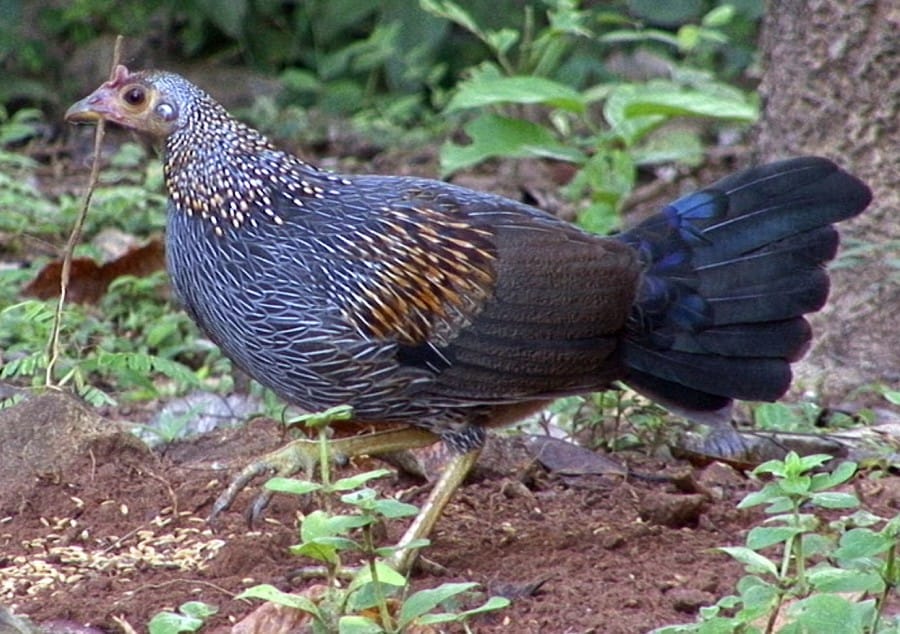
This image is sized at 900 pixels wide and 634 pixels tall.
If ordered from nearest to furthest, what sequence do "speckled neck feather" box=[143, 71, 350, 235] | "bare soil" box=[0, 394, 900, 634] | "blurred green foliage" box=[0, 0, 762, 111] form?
"bare soil" box=[0, 394, 900, 634], "speckled neck feather" box=[143, 71, 350, 235], "blurred green foliage" box=[0, 0, 762, 111]

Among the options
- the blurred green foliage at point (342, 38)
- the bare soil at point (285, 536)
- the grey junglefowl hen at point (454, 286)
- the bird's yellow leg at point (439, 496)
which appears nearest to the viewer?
the bare soil at point (285, 536)

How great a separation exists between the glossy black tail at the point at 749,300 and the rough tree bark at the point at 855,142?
1581 millimetres

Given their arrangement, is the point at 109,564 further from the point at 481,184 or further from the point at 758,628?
the point at 481,184

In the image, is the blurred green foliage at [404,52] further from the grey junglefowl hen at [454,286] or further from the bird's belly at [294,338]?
the bird's belly at [294,338]

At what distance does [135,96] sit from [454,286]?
1.16m

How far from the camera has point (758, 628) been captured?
3.51 m

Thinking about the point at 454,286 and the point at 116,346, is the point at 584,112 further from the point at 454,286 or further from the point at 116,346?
the point at 454,286

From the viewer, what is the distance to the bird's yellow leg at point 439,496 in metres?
4.38

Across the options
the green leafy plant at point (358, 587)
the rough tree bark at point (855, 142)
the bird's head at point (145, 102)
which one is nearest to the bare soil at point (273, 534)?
the green leafy plant at point (358, 587)

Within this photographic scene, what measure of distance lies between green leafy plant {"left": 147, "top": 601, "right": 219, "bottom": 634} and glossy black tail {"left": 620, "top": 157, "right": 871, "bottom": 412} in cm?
155

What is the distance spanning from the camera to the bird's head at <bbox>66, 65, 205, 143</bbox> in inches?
194

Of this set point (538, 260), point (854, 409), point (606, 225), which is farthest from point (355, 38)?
point (538, 260)

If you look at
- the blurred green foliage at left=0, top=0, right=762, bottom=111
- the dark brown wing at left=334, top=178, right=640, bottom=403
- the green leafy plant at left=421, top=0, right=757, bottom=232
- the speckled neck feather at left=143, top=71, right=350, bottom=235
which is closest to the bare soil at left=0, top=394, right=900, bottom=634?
the dark brown wing at left=334, top=178, right=640, bottom=403

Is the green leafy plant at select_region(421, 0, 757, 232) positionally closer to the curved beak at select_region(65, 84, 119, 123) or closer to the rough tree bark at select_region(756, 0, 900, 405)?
the rough tree bark at select_region(756, 0, 900, 405)
